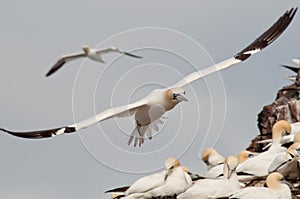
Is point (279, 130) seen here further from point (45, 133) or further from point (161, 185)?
point (45, 133)

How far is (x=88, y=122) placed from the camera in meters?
17.0

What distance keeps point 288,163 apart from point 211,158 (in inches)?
92.4

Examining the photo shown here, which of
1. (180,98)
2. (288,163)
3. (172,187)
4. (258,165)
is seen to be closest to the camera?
(172,187)

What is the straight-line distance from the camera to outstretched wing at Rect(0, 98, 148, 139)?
55.2 feet

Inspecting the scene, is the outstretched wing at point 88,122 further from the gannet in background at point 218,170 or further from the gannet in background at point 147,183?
the gannet in background at point 218,170

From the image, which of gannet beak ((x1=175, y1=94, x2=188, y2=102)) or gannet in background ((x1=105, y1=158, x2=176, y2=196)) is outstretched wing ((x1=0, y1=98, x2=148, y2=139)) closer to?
gannet beak ((x1=175, y1=94, x2=188, y2=102))

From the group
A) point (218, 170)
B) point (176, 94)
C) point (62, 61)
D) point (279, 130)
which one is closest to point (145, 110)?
point (176, 94)

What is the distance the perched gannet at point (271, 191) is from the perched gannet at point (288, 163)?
130 cm

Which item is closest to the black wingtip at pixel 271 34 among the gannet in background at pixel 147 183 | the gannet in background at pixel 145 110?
the gannet in background at pixel 145 110

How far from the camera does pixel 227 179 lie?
15680mm

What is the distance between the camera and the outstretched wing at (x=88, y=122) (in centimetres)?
1681

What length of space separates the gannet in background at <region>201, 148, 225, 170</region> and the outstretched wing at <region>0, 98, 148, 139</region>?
193 centimetres

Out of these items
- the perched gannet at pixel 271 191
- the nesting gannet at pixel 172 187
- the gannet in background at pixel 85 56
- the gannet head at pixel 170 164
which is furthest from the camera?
the gannet head at pixel 170 164

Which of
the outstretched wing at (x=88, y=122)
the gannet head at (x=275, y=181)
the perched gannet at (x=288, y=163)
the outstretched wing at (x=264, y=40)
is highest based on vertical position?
the outstretched wing at (x=264, y=40)
